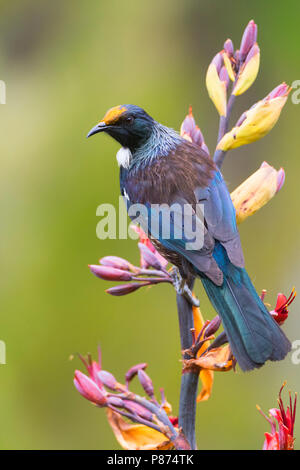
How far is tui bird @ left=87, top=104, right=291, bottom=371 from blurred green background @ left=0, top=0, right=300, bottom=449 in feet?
1.88

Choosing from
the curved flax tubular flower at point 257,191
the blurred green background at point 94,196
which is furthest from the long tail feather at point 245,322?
the blurred green background at point 94,196

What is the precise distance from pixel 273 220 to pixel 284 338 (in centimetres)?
118

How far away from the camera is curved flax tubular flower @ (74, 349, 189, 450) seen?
3.63 ft

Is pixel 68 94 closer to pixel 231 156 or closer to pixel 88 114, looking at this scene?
pixel 88 114

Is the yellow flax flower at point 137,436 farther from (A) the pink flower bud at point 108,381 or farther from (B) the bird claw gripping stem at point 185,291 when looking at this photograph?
(B) the bird claw gripping stem at point 185,291

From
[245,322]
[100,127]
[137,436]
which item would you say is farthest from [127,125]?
[137,436]

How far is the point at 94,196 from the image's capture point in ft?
6.77

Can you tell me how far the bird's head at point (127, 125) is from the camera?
141 cm

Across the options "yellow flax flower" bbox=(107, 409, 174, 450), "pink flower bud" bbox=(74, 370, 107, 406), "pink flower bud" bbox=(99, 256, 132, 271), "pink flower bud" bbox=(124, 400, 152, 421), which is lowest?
"yellow flax flower" bbox=(107, 409, 174, 450)

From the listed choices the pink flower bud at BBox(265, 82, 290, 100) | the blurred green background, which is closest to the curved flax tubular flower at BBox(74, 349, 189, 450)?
the pink flower bud at BBox(265, 82, 290, 100)

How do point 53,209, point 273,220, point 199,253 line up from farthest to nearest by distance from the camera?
point 273,220, point 53,209, point 199,253

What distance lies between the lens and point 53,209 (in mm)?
2062

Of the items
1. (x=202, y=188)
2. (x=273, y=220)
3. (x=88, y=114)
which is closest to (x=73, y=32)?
(x=88, y=114)

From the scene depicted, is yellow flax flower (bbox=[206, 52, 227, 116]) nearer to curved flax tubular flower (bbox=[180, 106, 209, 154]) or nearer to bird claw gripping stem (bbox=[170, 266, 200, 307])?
curved flax tubular flower (bbox=[180, 106, 209, 154])
